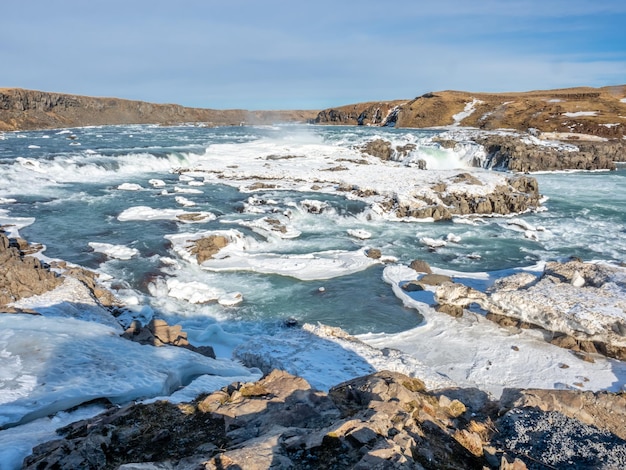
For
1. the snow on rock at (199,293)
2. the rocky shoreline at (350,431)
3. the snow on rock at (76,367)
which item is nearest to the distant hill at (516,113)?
the snow on rock at (199,293)

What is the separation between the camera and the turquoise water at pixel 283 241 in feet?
46.7

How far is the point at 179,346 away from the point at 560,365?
8912mm

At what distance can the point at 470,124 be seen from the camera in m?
85.1

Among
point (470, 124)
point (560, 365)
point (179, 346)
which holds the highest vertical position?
point (470, 124)

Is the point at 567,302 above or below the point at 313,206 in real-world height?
below

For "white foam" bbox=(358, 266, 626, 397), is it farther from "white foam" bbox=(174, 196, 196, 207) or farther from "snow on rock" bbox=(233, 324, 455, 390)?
"white foam" bbox=(174, 196, 196, 207)

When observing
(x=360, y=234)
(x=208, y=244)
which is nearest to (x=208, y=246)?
(x=208, y=244)

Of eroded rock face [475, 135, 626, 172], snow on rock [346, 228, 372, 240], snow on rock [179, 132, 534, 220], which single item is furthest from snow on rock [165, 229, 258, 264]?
eroded rock face [475, 135, 626, 172]

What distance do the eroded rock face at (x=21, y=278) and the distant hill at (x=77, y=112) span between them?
85563 mm

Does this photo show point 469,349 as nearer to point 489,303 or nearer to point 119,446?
point 489,303

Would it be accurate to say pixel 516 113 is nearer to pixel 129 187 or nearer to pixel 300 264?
pixel 129 187

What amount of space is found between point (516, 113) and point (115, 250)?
82.5 metres

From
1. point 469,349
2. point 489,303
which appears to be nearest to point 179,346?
point 469,349

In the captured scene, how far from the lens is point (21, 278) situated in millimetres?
11906
